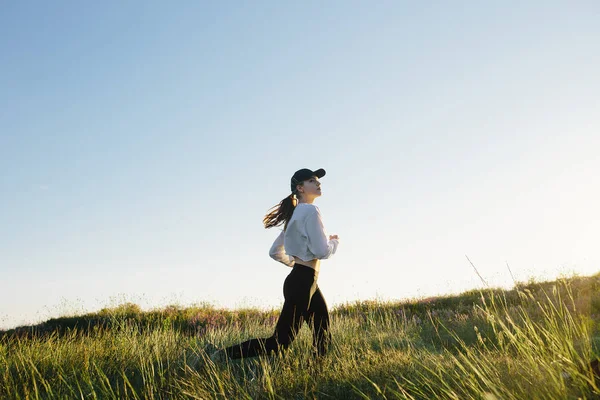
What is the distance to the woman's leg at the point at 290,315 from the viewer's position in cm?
459

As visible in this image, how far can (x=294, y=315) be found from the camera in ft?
15.1

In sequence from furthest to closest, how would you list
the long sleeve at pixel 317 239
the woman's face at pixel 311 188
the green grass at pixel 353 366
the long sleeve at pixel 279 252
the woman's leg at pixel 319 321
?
the long sleeve at pixel 279 252 < the woman's face at pixel 311 188 < the woman's leg at pixel 319 321 < the long sleeve at pixel 317 239 < the green grass at pixel 353 366

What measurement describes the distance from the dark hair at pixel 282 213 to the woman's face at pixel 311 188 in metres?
0.15

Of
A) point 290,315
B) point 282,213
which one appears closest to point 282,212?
point 282,213

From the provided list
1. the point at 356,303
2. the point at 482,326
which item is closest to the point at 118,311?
the point at 356,303

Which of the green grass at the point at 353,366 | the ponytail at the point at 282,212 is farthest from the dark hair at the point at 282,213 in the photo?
the green grass at the point at 353,366

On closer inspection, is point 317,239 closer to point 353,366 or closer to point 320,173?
point 320,173

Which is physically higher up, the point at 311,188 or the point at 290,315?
the point at 311,188

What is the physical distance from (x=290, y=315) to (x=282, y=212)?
1289 millimetres

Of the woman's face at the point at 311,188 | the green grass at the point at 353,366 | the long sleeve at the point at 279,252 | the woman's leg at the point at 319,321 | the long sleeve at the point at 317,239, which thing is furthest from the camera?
the long sleeve at the point at 279,252

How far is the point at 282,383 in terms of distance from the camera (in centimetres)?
448

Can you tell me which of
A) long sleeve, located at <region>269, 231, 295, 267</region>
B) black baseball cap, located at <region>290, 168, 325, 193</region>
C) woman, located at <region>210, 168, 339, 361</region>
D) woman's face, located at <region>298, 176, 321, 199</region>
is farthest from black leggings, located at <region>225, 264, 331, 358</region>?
black baseball cap, located at <region>290, 168, 325, 193</region>

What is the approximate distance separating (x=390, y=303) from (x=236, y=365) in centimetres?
943

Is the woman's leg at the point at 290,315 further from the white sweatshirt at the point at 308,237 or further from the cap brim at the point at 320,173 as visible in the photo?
the cap brim at the point at 320,173
